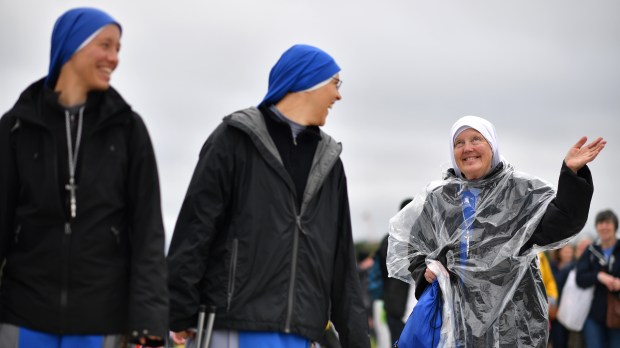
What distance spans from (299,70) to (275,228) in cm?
85

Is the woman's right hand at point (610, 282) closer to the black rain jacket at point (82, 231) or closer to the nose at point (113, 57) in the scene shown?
the black rain jacket at point (82, 231)

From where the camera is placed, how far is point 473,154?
25.1 ft

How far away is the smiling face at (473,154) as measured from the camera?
7.64 metres

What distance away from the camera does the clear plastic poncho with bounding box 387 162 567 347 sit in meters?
7.48

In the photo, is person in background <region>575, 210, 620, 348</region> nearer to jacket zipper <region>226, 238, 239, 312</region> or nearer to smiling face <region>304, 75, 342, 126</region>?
smiling face <region>304, 75, 342, 126</region>

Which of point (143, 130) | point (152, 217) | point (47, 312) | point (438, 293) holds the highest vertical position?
point (143, 130)

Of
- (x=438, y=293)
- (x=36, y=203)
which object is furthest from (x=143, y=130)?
(x=438, y=293)

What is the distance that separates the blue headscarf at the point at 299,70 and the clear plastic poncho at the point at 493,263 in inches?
68.3

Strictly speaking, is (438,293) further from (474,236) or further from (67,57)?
(67,57)

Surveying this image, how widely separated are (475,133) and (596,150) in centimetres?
80

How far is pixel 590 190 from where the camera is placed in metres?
7.24

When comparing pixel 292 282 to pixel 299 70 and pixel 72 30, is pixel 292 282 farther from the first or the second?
pixel 72 30

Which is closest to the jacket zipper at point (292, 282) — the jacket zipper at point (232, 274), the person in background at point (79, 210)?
the jacket zipper at point (232, 274)

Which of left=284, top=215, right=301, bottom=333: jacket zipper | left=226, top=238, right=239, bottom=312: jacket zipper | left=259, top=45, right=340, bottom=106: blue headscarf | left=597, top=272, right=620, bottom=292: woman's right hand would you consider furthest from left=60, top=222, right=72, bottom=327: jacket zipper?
left=597, top=272, right=620, bottom=292: woman's right hand
